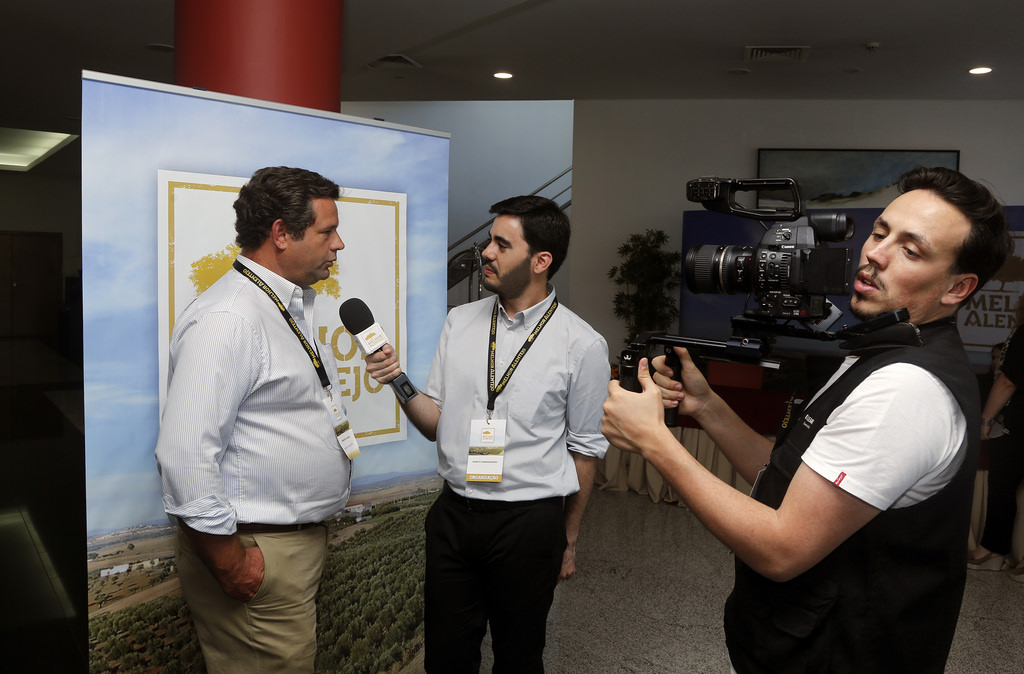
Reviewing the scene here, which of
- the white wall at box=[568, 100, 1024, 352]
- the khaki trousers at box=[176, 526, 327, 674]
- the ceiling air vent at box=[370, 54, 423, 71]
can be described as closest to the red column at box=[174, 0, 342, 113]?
the khaki trousers at box=[176, 526, 327, 674]

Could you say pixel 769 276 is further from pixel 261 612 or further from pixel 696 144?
pixel 696 144

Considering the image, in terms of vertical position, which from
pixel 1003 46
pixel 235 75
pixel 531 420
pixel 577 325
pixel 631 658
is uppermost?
pixel 1003 46

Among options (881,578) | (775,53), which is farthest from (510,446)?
(775,53)

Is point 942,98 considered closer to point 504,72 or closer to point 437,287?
point 504,72

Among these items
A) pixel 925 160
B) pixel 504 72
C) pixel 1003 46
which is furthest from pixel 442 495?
pixel 925 160

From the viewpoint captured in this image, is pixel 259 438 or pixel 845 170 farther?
pixel 845 170

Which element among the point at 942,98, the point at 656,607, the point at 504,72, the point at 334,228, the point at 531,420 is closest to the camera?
the point at 334,228

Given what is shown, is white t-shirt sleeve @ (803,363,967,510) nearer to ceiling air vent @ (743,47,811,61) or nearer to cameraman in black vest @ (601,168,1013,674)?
cameraman in black vest @ (601,168,1013,674)

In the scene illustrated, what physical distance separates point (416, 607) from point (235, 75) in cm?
192

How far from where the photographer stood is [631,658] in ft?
10.0

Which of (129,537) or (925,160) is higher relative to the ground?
(925,160)

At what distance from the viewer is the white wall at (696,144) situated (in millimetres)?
6301

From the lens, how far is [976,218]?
115cm

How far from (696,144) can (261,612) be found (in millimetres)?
5969
